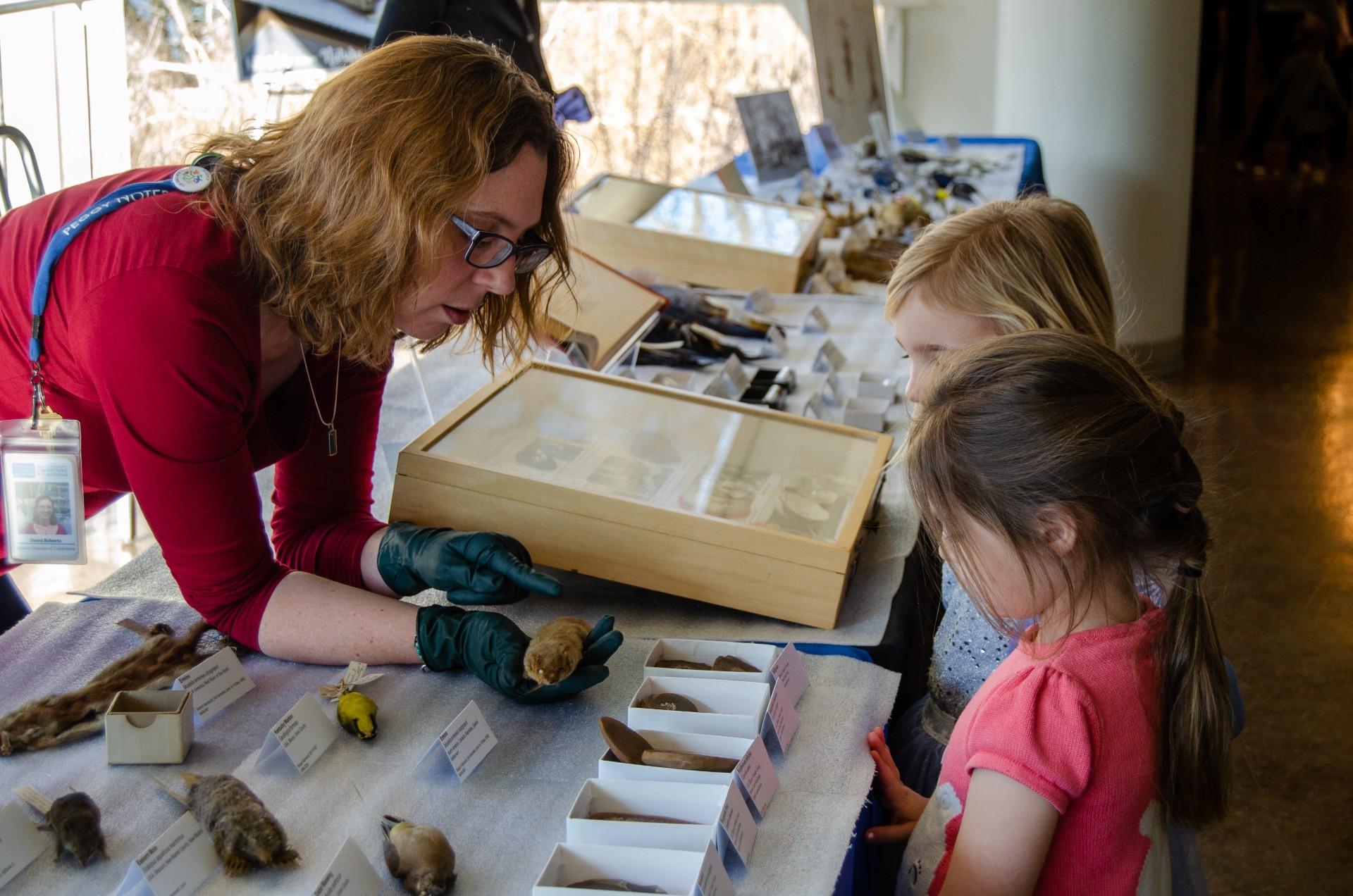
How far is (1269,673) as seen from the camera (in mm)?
3080

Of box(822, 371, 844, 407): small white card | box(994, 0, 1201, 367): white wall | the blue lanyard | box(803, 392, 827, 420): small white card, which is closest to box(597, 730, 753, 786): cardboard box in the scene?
the blue lanyard

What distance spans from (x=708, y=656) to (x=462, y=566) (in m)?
0.37

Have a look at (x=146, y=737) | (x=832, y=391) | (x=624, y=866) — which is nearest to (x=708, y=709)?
(x=624, y=866)

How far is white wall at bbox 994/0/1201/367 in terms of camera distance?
481 cm

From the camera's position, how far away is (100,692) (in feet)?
4.66

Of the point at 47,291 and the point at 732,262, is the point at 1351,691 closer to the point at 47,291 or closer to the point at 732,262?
the point at 732,262

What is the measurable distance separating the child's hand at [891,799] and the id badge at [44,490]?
102 cm

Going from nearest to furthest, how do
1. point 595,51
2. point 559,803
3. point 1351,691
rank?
point 559,803 → point 1351,691 → point 595,51

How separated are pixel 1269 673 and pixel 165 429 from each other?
2.89m

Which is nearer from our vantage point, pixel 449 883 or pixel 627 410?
pixel 449 883

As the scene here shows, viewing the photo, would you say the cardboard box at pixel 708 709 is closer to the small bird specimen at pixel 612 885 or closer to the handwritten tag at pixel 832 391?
the small bird specimen at pixel 612 885

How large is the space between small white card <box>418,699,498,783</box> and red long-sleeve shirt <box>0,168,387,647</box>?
1.16 feet

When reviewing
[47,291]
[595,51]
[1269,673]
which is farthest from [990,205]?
[595,51]

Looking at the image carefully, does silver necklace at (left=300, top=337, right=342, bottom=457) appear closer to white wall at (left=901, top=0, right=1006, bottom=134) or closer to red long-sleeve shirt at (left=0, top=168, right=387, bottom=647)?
red long-sleeve shirt at (left=0, top=168, right=387, bottom=647)
